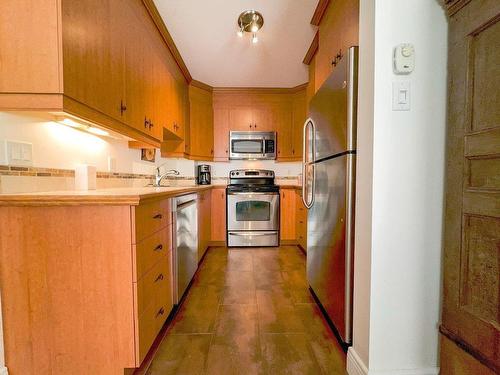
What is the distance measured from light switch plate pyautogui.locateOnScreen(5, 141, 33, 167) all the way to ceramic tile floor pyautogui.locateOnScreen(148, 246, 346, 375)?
122 centimetres

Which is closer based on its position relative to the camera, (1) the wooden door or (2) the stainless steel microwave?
(1) the wooden door

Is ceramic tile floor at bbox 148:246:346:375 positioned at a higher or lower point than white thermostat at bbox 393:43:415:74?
lower

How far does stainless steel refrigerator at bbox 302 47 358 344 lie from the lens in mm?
1209

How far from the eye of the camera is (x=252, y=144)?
3.52 metres

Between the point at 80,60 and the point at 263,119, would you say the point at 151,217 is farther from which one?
the point at 263,119

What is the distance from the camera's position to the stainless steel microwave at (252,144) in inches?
138

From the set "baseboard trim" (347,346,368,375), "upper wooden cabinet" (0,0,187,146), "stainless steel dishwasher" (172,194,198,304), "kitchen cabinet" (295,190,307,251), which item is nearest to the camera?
"upper wooden cabinet" (0,0,187,146)

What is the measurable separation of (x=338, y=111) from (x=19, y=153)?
165cm

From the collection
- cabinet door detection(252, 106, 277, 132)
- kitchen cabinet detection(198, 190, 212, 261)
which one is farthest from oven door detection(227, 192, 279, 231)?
cabinet door detection(252, 106, 277, 132)

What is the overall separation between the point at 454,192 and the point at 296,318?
1231mm

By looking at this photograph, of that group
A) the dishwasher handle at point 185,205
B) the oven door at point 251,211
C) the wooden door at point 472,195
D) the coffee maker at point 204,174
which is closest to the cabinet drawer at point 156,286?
the dishwasher handle at point 185,205

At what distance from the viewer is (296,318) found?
1632mm

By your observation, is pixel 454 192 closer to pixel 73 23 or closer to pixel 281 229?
pixel 73 23

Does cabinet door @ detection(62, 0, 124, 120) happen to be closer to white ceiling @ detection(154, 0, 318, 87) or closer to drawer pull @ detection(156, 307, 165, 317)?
white ceiling @ detection(154, 0, 318, 87)
